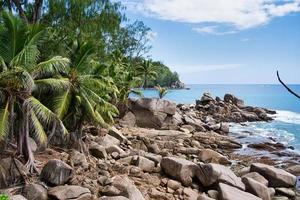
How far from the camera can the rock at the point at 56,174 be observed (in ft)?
41.5

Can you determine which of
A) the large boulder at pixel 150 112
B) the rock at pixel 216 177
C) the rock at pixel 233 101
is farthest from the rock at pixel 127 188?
the rock at pixel 233 101

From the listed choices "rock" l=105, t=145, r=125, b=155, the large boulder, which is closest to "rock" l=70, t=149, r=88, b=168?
"rock" l=105, t=145, r=125, b=155

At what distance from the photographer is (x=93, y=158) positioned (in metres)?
17.6

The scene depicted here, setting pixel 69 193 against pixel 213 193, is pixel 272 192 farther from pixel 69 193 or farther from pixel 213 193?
pixel 69 193

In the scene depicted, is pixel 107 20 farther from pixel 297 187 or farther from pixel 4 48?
pixel 297 187

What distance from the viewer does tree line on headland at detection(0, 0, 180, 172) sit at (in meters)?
12.1

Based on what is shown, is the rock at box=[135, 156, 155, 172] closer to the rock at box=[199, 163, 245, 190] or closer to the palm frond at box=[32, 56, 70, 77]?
the rock at box=[199, 163, 245, 190]

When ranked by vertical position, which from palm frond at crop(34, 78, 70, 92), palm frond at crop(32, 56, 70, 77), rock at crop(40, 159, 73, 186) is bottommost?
rock at crop(40, 159, 73, 186)

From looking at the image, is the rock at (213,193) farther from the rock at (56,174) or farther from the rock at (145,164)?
the rock at (56,174)

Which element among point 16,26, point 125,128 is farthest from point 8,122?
point 125,128

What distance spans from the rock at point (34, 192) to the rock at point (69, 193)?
0.74ft

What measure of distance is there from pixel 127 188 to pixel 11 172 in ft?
13.0

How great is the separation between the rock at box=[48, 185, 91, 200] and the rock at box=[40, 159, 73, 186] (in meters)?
0.48

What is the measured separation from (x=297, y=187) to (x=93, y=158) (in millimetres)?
9372
